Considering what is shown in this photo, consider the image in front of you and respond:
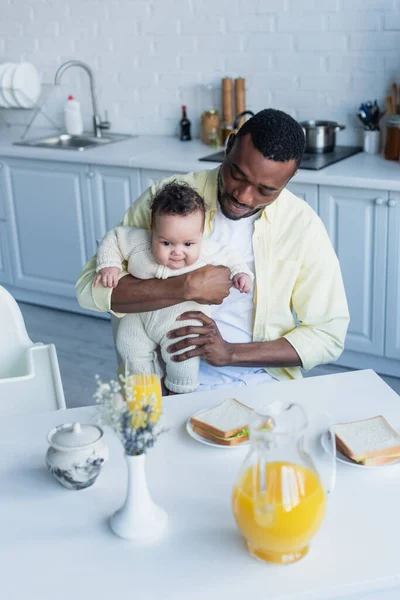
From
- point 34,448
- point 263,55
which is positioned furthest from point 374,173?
point 34,448

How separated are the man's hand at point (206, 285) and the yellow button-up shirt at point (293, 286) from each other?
0.12m

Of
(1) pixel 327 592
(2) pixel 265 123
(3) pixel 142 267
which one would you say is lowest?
(1) pixel 327 592

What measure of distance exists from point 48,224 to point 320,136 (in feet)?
5.03

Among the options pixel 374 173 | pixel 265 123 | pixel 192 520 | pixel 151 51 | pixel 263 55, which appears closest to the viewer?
pixel 192 520

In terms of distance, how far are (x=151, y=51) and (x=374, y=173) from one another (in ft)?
5.34

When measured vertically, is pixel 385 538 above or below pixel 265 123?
below

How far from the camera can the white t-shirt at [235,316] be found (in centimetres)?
206

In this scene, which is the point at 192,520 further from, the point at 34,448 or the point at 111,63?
the point at 111,63

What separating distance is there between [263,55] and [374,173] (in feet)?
3.37

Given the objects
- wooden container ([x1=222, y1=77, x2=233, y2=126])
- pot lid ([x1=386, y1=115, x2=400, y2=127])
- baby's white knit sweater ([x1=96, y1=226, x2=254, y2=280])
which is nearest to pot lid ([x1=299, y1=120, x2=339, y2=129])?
pot lid ([x1=386, y1=115, x2=400, y2=127])

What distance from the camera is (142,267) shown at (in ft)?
6.65

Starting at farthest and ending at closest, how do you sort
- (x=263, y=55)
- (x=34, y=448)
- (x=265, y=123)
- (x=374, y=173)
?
(x=263, y=55)
(x=374, y=173)
(x=265, y=123)
(x=34, y=448)

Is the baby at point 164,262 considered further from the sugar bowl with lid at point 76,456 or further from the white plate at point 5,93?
the white plate at point 5,93

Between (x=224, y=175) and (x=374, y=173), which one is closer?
(x=224, y=175)
